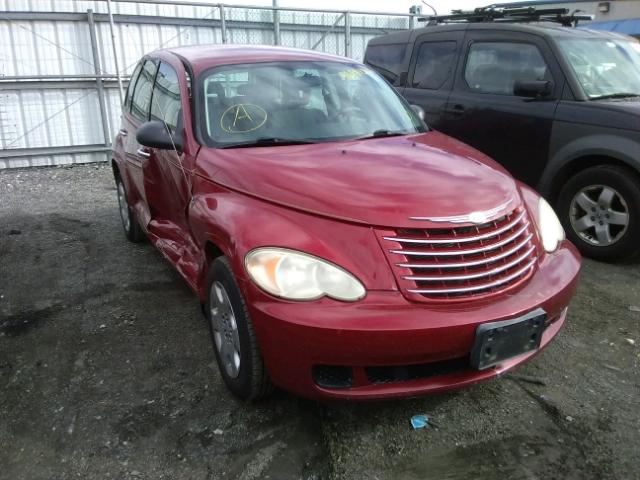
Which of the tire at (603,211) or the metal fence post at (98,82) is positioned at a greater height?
the metal fence post at (98,82)

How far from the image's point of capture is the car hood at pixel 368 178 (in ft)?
7.92

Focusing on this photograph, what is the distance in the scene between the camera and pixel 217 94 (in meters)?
3.37

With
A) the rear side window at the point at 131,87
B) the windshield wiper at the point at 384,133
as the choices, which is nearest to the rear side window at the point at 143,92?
the rear side window at the point at 131,87

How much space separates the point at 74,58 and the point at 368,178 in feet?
25.9

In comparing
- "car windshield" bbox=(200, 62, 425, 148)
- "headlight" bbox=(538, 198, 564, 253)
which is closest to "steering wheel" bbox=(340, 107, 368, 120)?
"car windshield" bbox=(200, 62, 425, 148)

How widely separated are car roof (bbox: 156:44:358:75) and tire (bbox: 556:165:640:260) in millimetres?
2309

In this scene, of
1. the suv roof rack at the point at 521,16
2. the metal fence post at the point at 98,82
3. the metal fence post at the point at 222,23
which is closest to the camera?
the suv roof rack at the point at 521,16

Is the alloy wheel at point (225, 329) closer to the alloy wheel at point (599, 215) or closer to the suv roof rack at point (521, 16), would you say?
the alloy wheel at point (599, 215)

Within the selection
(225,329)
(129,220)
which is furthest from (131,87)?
(225,329)

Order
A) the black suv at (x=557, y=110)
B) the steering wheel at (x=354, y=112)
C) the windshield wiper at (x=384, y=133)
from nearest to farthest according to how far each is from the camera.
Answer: the windshield wiper at (x=384, y=133), the steering wheel at (x=354, y=112), the black suv at (x=557, y=110)

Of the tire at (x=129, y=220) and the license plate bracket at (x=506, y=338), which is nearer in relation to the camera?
the license plate bracket at (x=506, y=338)

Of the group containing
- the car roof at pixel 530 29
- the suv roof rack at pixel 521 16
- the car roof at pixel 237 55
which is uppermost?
the suv roof rack at pixel 521 16

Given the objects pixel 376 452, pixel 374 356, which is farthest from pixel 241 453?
pixel 374 356

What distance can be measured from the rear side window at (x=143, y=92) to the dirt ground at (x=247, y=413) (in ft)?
4.98
